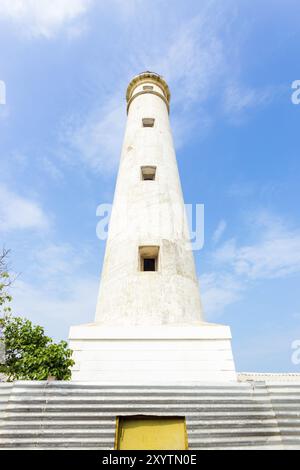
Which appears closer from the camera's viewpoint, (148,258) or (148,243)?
(148,243)

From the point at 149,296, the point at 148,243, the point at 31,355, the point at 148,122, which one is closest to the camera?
the point at 31,355

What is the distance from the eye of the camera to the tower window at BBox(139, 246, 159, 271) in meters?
9.76

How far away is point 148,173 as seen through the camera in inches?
475

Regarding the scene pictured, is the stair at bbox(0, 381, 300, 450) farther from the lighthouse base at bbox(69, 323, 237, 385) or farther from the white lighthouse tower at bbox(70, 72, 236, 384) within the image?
the lighthouse base at bbox(69, 323, 237, 385)

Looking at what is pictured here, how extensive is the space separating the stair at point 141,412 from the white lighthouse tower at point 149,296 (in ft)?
1.12

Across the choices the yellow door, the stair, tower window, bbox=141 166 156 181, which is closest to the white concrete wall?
tower window, bbox=141 166 156 181

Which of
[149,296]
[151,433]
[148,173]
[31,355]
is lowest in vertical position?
[151,433]

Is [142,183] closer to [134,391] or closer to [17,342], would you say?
[17,342]

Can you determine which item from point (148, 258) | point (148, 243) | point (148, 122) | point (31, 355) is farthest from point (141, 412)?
point (148, 122)

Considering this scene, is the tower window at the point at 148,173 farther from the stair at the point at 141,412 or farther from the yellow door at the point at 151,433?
the yellow door at the point at 151,433

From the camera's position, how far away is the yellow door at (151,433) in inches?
195

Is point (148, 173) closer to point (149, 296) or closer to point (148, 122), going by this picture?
point (148, 122)

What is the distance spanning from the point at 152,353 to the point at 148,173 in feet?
24.8
